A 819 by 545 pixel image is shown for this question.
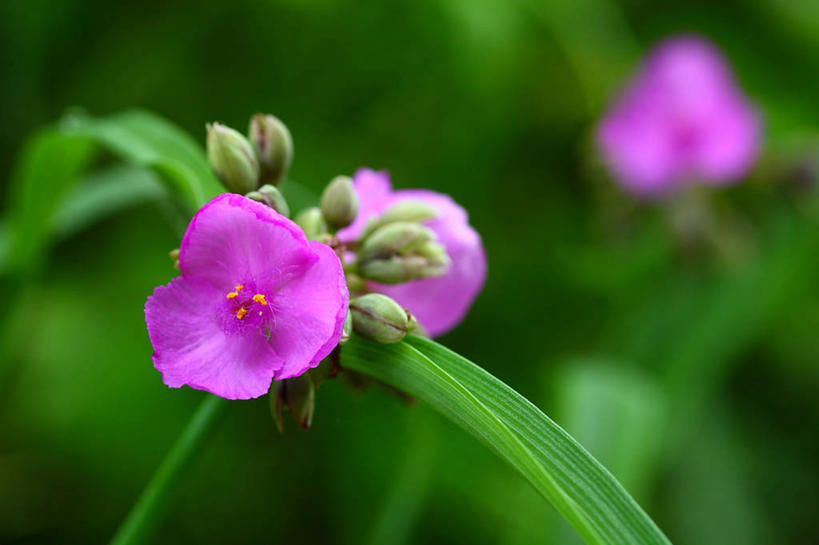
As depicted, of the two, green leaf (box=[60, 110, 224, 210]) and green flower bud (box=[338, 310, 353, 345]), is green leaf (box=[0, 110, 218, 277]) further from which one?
green flower bud (box=[338, 310, 353, 345])

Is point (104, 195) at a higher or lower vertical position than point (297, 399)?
higher

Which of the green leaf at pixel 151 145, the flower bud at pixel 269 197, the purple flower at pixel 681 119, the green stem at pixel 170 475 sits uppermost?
the purple flower at pixel 681 119

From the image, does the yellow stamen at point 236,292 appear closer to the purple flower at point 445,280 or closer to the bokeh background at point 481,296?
the purple flower at point 445,280

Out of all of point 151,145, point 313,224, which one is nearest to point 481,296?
point 151,145

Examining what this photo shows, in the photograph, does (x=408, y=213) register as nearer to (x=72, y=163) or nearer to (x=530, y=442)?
(x=530, y=442)

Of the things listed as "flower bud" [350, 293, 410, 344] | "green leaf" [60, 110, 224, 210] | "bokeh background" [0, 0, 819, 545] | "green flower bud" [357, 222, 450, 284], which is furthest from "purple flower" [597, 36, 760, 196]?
"flower bud" [350, 293, 410, 344]

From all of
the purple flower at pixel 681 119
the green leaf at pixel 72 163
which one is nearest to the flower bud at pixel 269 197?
the green leaf at pixel 72 163

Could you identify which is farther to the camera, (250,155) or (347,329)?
Result: (250,155)
